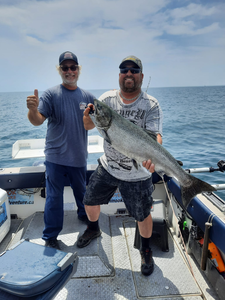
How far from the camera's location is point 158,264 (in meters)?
3.00

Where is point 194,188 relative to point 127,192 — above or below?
above

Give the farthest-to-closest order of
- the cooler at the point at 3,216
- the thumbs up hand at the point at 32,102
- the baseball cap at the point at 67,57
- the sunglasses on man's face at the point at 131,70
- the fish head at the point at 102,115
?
1. the cooler at the point at 3,216
2. the baseball cap at the point at 67,57
3. the thumbs up hand at the point at 32,102
4. the sunglasses on man's face at the point at 131,70
5. the fish head at the point at 102,115

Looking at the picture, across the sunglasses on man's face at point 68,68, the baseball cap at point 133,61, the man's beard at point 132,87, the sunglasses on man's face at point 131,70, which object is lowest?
the man's beard at point 132,87

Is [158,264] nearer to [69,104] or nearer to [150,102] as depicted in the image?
[150,102]

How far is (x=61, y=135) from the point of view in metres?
2.98

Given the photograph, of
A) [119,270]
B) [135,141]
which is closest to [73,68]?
[135,141]

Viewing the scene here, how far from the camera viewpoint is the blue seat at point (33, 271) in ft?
5.97

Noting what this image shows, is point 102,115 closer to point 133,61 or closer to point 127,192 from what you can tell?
point 133,61

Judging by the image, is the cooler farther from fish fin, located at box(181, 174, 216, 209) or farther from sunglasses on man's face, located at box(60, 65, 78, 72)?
fish fin, located at box(181, 174, 216, 209)

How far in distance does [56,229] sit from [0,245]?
103cm

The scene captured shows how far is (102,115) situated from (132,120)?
1.66 feet

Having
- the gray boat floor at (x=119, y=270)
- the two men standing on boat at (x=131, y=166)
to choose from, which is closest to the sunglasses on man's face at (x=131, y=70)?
the two men standing on boat at (x=131, y=166)

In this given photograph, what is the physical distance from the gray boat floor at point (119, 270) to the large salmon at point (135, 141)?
125 centimetres

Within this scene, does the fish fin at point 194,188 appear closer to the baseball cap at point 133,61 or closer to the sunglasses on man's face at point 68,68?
the baseball cap at point 133,61
